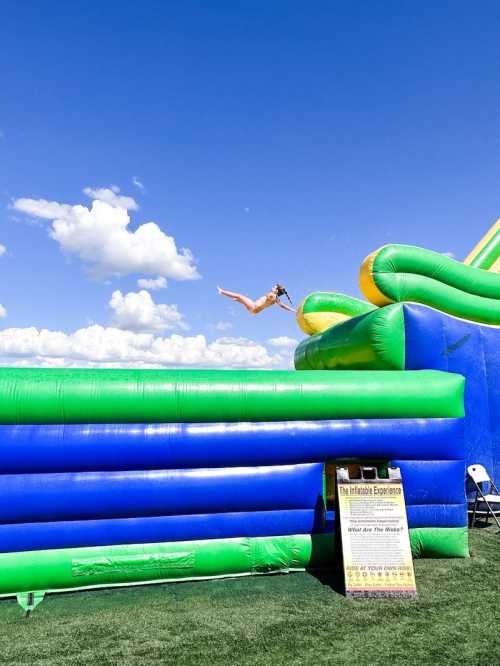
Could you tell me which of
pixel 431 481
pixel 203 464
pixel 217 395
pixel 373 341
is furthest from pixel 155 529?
pixel 373 341

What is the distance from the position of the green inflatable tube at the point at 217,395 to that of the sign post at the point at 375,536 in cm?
65

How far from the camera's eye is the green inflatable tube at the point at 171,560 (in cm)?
387

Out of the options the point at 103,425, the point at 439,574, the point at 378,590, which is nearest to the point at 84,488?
the point at 103,425

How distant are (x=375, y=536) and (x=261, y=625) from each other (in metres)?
1.29

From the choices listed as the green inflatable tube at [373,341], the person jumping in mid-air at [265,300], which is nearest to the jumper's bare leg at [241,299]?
the person jumping in mid-air at [265,300]

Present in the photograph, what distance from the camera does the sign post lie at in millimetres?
3805

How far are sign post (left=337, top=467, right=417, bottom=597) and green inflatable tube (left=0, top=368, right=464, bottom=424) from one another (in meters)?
0.65

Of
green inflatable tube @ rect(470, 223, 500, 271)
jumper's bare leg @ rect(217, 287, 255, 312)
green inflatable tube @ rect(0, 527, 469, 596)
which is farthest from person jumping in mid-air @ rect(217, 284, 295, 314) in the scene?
green inflatable tube @ rect(0, 527, 469, 596)

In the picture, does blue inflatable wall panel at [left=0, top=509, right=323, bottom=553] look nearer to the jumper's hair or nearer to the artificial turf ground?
the artificial turf ground

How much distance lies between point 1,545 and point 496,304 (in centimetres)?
576

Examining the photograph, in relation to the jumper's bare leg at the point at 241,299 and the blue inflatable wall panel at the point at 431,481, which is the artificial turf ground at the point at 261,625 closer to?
the blue inflatable wall panel at the point at 431,481

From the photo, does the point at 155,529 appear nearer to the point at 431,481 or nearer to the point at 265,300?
the point at 431,481

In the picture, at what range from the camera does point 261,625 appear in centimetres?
326

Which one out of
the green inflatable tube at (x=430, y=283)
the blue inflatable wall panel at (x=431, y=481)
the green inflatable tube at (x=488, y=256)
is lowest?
the blue inflatable wall panel at (x=431, y=481)
